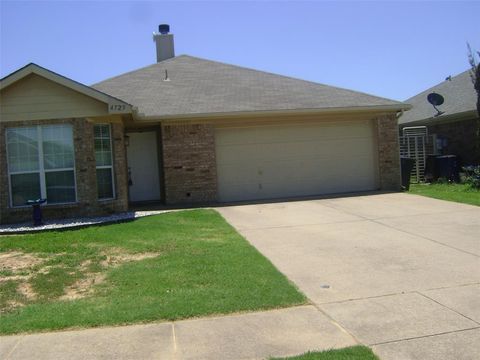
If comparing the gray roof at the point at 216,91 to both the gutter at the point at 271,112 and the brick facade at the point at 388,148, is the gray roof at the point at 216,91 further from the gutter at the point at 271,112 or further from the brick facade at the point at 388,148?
the brick facade at the point at 388,148

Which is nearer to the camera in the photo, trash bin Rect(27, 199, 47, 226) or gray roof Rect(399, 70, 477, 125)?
trash bin Rect(27, 199, 47, 226)

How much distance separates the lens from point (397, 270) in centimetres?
701

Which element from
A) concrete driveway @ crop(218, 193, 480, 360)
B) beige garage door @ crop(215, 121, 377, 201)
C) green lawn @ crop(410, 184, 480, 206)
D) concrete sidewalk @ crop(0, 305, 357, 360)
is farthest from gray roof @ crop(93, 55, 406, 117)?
concrete sidewalk @ crop(0, 305, 357, 360)

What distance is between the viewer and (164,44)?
74.1 feet

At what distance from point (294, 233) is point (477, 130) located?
12048 mm

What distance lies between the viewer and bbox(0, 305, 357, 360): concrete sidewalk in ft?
15.0

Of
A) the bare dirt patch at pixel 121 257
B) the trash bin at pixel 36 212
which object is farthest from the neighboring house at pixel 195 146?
the bare dirt patch at pixel 121 257

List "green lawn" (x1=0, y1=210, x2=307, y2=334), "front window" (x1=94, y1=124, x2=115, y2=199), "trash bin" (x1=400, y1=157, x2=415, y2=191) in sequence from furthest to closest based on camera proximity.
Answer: "trash bin" (x1=400, y1=157, x2=415, y2=191), "front window" (x1=94, y1=124, x2=115, y2=199), "green lawn" (x1=0, y1=210, x2=307, y2=334)

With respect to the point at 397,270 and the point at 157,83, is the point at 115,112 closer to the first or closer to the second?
the point at 157,83

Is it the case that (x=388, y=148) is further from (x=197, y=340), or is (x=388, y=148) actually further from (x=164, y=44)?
(x=197, y=340)

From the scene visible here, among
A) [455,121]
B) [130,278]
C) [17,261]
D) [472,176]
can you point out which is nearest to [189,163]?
[17,261]

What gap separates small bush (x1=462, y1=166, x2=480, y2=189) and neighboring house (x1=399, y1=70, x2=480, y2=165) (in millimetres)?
1336

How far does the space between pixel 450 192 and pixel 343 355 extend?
499 inches

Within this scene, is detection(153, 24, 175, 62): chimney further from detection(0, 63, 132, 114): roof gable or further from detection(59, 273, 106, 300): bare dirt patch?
detection(59, 273, 106, 300): bare dirt patch
